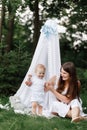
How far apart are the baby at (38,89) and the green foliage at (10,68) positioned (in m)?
2.50

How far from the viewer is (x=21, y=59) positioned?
36.7 feet

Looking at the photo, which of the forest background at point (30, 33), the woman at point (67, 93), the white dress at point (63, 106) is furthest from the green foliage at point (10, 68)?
the white dress at point (63, 106)

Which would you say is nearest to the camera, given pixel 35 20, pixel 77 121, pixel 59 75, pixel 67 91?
pixel 77 121

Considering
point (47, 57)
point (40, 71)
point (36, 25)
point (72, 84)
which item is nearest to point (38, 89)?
point (40, 71)

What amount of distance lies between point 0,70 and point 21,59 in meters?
0.60

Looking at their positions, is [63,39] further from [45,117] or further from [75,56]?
[45,117]

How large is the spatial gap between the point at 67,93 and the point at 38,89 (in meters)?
0.62

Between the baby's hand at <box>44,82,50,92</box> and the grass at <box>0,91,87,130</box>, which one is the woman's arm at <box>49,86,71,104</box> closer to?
the baby's hand at <box>44,82,50,92</box>

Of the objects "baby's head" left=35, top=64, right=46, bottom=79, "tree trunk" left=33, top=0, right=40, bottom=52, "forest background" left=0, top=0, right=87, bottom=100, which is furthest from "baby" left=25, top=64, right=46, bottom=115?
"tree trunk" left=33, top=0, right=40, bottom=52

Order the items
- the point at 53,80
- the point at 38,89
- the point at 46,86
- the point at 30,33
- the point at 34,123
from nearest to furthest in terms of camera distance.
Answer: the point at 34,123 → the point at 46,86 → the point at 38,89 → the point at 53,80 → the point at 30,33

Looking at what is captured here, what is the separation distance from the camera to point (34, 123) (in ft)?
22.7

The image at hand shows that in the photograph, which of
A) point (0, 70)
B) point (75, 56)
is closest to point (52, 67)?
point (0, 70)

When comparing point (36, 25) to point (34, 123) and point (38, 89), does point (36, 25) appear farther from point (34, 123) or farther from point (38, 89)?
point (34, 123)

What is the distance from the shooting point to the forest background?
11.1 metres
